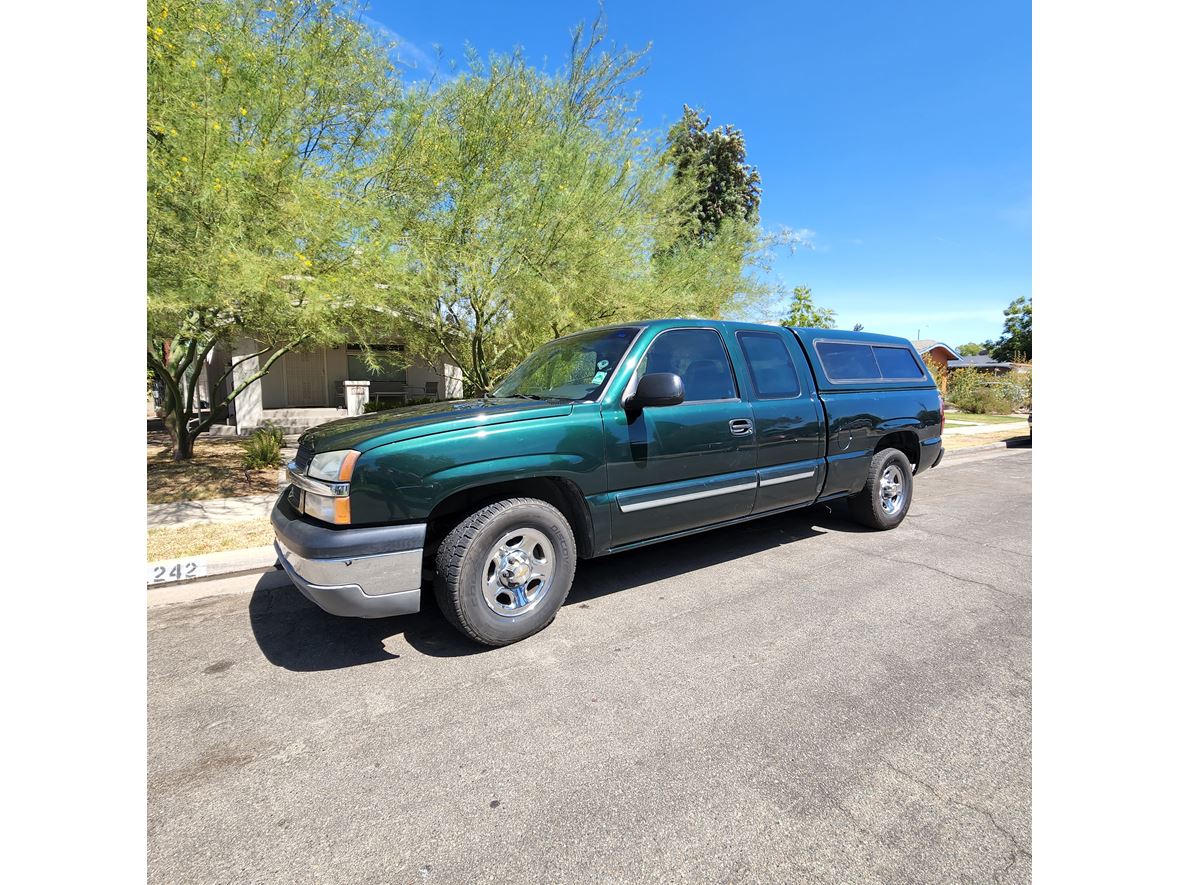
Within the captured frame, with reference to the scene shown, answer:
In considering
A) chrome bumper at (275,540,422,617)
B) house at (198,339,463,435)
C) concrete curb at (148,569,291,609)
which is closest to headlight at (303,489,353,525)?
chrome bumper at (275,540,422,617)

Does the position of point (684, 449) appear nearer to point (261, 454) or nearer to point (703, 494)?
point (703, 494)

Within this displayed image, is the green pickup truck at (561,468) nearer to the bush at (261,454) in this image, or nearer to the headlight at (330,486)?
the headlight at (330,486)

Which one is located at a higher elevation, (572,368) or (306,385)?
(306,385)

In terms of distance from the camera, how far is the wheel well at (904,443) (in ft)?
18.9

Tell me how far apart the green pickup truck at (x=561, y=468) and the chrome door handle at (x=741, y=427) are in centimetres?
2

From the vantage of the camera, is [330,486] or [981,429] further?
[981,429]

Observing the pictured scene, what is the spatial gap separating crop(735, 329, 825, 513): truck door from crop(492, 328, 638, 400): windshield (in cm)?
113

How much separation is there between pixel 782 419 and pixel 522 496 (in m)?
2.33

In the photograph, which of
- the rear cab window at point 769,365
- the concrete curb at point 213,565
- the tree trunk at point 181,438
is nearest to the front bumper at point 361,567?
the concrete curb at point 213,565

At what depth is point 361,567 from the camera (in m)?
2.85

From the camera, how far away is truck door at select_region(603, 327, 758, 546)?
12.0 feet

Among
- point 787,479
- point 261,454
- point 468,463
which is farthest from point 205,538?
point 787,479

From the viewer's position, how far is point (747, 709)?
2.62 m
